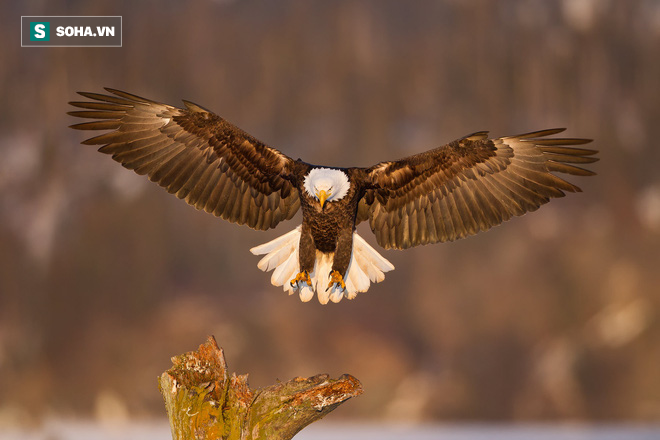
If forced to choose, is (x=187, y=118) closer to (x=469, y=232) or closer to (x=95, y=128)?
(x=95, y=128)

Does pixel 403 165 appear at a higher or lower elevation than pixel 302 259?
higher

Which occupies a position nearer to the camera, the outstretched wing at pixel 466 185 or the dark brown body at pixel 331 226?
the dark brown body at pixel 331 226

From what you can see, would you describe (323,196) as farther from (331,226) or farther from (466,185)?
(466,185)

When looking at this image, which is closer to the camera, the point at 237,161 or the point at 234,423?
the point at 234,423

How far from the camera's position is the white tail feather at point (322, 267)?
4.44 metres

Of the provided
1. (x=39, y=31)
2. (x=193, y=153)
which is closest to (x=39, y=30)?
(x=39, y=31)

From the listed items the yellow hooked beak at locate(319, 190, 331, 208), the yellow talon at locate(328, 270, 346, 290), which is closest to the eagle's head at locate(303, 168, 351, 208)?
the yellow hooked beak at locate(319, 190, 331, 208)

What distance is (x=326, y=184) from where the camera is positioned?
13.3ft

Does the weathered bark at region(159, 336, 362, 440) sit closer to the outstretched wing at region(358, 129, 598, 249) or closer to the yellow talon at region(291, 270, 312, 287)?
the yellow talon at region(291, 270, 312, 287)

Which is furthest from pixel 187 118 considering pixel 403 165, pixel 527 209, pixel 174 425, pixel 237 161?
pixel 527 209

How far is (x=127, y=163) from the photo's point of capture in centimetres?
443

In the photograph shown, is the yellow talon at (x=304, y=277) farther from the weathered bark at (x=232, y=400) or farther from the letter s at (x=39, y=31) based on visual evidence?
the letter s at (x=39, y=31)

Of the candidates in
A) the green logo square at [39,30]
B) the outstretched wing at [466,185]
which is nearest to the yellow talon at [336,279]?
the outstretched wing at [466,185]

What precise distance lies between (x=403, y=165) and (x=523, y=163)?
0.81 meters
